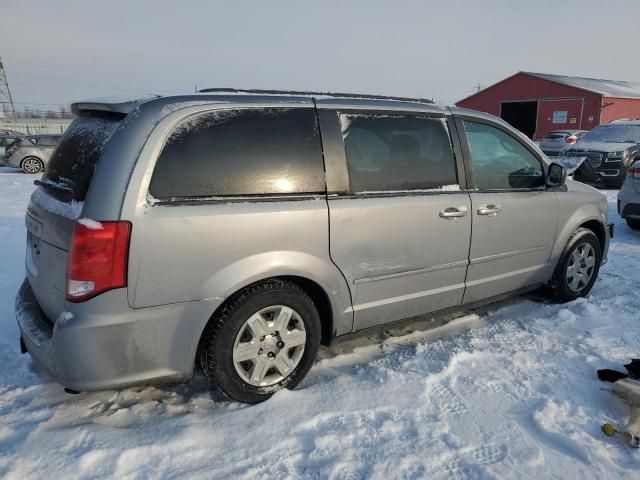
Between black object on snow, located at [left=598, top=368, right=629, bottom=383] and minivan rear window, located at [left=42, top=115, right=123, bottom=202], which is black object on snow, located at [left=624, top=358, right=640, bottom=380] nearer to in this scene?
black object on snow, located at [left=598, top=368, right=629, bottom=383]

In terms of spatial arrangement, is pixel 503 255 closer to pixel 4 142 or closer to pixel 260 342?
pixel 260 342

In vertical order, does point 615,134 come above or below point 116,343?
above

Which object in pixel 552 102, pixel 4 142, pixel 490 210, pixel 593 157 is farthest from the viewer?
pixel 552 102

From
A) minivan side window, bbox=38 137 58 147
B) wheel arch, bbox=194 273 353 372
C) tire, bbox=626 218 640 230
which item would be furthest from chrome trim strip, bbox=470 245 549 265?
minivan side window, bbox=38 137 58 147

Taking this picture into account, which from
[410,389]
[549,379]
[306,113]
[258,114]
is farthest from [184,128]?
[549,379]

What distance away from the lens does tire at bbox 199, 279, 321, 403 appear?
263cm

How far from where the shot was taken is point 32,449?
235cm

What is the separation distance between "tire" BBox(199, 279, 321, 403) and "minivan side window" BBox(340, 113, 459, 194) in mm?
812

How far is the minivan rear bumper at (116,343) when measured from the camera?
2.33 m

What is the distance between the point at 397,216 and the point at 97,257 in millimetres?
1777

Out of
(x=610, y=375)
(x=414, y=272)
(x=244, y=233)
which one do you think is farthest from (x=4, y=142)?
(x=610, y=375)

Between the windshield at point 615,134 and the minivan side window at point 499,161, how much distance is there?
10.8 m

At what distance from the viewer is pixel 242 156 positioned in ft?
8.66

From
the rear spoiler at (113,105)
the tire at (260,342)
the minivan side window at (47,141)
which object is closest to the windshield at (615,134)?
the tire at (260,342)
